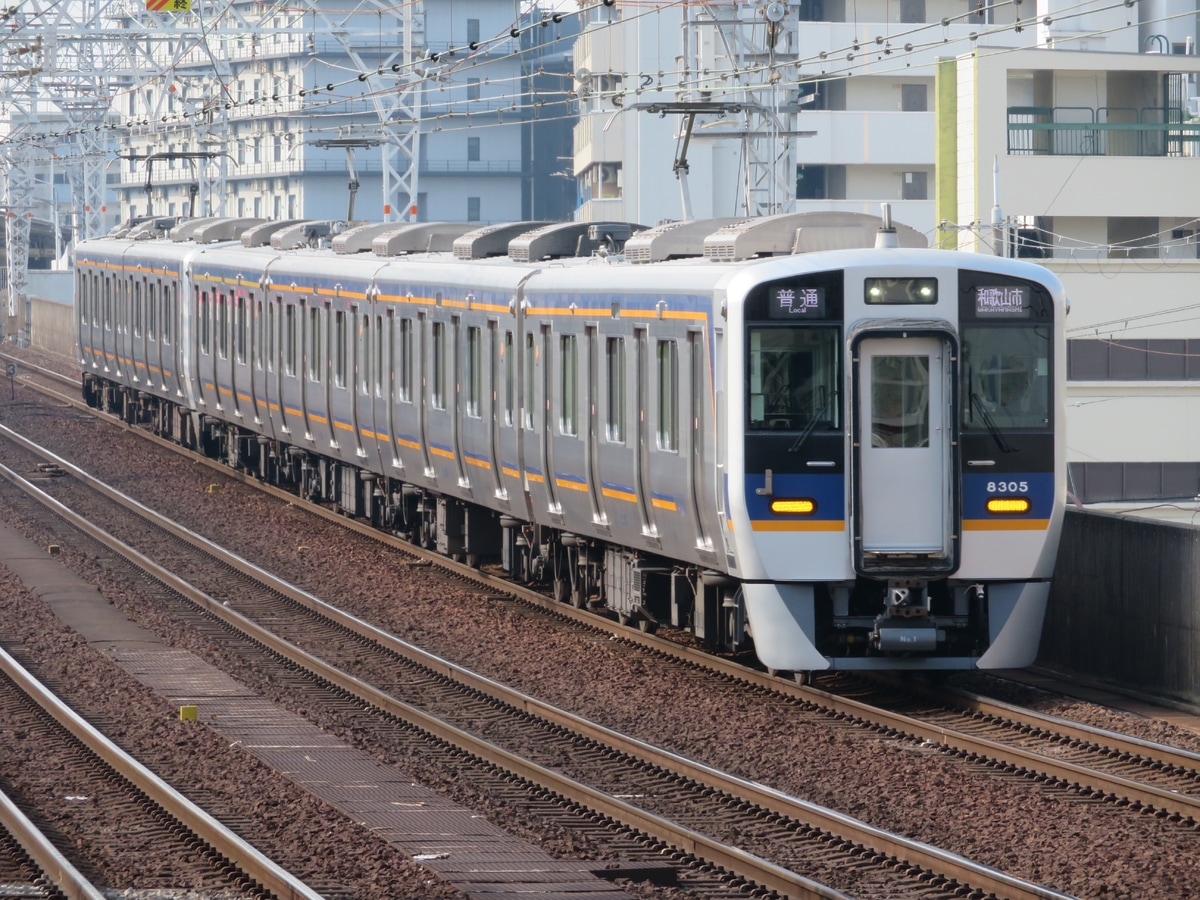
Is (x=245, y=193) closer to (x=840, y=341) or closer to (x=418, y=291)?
(x=418, y=291)

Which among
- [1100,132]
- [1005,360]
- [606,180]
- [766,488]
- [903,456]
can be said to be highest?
[1100,132]

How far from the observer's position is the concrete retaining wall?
12016 mm

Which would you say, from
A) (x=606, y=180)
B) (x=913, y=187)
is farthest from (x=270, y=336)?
(x=606, y=180)

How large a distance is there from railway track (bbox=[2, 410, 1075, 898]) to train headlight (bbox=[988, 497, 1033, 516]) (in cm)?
258

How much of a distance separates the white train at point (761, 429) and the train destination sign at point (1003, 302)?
0.01 metres

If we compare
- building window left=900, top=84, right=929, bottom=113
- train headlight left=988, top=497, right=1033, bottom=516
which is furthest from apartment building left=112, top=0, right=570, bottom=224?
train headlight left=988, top=497, right=1033, bottom=516

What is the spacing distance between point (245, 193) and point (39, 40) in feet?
153

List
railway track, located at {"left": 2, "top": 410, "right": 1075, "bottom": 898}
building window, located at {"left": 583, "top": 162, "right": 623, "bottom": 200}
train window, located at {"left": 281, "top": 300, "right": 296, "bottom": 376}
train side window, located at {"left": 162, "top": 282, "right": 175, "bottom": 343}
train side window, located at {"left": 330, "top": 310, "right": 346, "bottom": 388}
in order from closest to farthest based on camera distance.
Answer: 1. railway track, located at {"left": 2, "top": 410, "right": 1075, "bottom": 898}
2. train side window, located at {"left": 330, "top": 310, "right": 346, "bottom": 388}
3. train window, located at {"left": 281, "top": 300, "right": 296, "bottom": 376}
4. train side window, located at {"left": 162, "top": 282, "right": 175, "bottom": 343}
5. building window, located at {"left": 583, "top": 162, "right": 623, "bottom": 200}

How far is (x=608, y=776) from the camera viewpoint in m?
10.4

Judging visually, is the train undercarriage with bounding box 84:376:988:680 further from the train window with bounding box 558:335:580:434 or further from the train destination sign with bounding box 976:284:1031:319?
the train destination sign with bounding box 976:284:1031:319

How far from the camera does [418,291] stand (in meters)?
18.6

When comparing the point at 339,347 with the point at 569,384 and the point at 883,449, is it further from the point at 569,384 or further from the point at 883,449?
the point at 883,449

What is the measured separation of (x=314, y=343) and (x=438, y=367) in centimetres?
435

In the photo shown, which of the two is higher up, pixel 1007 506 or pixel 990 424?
pixel 990 424
